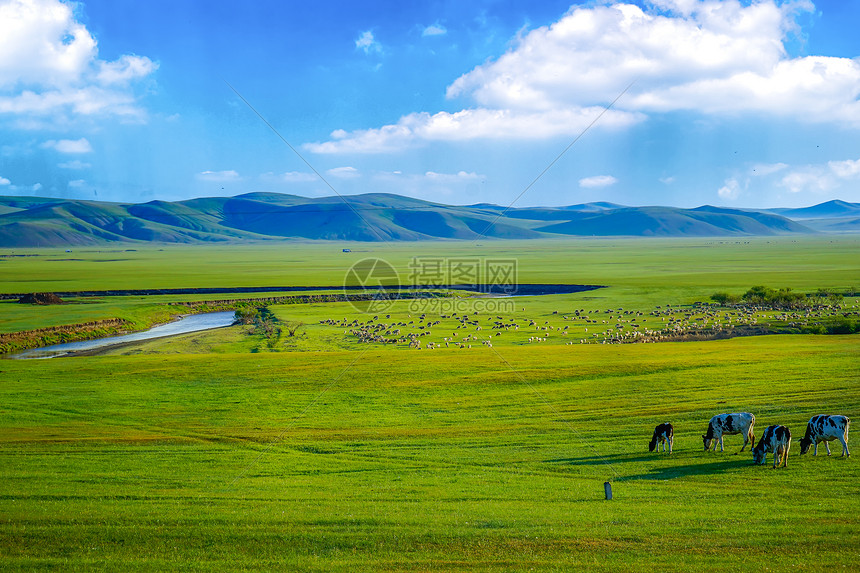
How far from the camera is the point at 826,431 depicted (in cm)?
1537

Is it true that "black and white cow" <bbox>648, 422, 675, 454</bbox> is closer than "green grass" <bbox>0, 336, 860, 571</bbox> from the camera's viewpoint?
No

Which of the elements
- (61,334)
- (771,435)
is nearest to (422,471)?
(771,435)

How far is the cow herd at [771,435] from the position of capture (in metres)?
15.1

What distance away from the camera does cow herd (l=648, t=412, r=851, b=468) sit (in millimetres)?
15078

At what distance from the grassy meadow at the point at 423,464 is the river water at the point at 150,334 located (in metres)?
12.3

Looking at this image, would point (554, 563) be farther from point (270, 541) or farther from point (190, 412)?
point (190, 412)

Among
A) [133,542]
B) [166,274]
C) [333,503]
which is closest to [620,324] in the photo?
[333,503]

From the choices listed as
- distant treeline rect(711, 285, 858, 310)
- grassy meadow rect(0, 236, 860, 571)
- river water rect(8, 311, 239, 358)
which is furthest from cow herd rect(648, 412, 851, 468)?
distant treeline rect(711, 285, 858, 310)

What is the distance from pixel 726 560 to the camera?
10.5 meters

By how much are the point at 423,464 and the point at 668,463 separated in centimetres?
633

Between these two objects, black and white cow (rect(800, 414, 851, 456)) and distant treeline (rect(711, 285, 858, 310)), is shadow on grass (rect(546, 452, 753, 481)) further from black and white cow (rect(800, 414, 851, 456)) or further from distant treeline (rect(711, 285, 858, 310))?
distant treeline (rect(711, 285, 858, 310))

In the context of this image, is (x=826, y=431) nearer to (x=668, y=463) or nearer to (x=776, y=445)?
(x=776, y=445)

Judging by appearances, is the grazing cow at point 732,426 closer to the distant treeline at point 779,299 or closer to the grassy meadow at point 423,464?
the grassy meadow at point 423,464

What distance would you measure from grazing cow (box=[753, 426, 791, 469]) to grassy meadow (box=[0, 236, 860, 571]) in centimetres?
34
